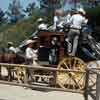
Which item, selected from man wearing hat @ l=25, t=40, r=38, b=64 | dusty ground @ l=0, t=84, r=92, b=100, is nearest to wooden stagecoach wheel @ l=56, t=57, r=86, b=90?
dusty ground @ l=0, t=84, r=92, b=100

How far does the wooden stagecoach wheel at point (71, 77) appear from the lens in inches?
431

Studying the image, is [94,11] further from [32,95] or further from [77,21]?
[32,95]

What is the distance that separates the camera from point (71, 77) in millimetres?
11297

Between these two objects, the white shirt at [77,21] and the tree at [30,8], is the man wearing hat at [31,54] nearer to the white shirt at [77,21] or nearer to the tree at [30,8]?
the white shirt at [77,21]

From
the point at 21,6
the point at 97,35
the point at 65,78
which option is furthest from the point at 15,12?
the point at 65,78

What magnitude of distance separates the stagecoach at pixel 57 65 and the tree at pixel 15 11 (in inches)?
Answer: 473

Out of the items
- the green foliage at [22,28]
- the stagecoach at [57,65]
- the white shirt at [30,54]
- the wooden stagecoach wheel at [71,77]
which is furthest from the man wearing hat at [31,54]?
the green foliage at [22,28]

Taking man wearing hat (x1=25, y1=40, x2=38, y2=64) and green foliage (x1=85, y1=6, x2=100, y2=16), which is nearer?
man wearing hat (x1=25, y1=40, x2=38, y2=64)

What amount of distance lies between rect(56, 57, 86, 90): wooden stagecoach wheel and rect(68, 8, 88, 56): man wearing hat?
296 mm

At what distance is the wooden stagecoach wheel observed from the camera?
1094 centimetres

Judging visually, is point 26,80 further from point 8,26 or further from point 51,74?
point 8,26

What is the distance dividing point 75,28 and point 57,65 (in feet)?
4.07

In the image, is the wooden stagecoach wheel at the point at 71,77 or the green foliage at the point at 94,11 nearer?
the wooden stagecoach wheel at the point at 71,77

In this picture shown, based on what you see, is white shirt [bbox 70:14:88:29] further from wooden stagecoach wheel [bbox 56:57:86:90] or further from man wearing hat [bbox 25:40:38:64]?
man wearing hat [bbox 25:40:38:64]
